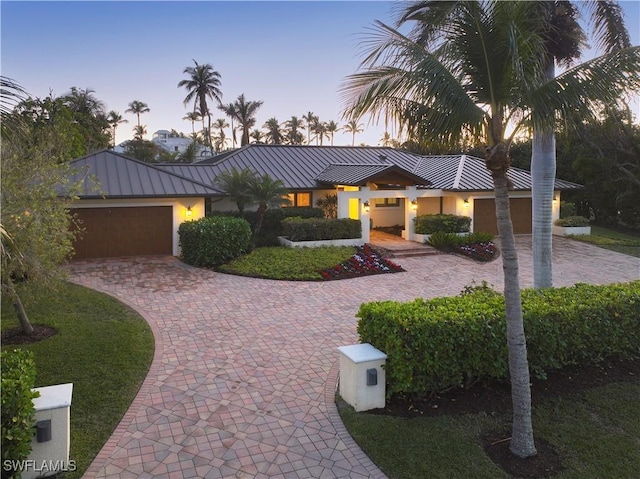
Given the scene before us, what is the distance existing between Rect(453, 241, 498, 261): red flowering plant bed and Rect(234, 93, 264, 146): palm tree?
40479 mm

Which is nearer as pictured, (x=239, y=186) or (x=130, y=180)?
(x=130, y=180)

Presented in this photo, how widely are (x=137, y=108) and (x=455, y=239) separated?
173 feet

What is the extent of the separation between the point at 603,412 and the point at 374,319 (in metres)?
3.30

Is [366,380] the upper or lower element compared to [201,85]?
lower

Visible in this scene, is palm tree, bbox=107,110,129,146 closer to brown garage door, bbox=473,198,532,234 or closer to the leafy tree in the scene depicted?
brown garage door, bbox=473,198,532,234

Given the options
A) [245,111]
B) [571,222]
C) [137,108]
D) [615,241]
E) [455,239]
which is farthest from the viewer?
[137,108]

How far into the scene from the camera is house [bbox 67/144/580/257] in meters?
17.6

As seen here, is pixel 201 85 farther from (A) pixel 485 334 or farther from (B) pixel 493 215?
(A) pixel 485 334

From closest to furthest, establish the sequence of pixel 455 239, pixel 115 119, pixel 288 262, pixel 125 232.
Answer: pixel 288 262, pixel 125 232, pixel 455 239, pixel 115 119

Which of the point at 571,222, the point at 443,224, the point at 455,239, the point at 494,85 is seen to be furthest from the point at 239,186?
the point at 571,222

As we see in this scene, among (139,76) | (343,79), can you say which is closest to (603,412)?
(343,79)

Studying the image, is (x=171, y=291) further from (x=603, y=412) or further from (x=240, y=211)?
(x=603, y=412)

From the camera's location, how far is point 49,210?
802cm

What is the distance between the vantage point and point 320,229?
19125 millimetres
